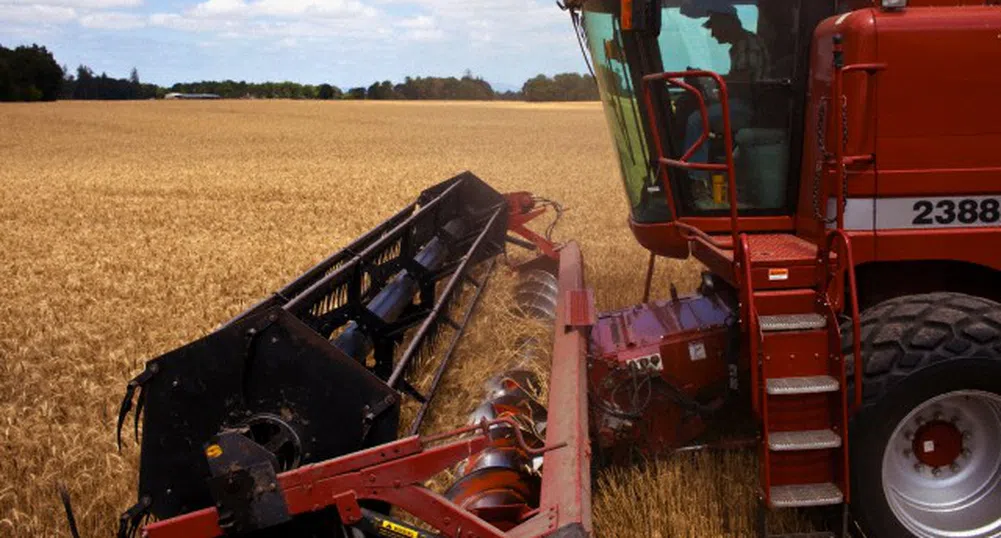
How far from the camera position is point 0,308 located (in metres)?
5.86

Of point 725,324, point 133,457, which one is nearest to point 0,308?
point 133,457

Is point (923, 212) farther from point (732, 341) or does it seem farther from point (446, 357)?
point (446, 357)

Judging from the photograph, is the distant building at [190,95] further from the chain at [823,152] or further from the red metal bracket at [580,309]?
the chain at [823,152]

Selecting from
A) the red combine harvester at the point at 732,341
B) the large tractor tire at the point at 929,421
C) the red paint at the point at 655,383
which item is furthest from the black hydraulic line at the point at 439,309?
the large tractor tire at the point at 929,421

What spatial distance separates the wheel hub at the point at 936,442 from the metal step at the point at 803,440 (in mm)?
371

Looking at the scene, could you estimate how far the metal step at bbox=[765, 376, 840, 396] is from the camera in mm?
2758

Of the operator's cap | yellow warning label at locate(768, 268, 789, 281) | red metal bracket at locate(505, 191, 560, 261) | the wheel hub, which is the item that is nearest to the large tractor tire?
the wheel hub

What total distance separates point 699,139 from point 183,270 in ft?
15.9

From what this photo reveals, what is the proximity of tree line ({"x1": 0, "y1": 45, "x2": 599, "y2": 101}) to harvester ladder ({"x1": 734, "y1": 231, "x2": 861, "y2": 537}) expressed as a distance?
4031 cm

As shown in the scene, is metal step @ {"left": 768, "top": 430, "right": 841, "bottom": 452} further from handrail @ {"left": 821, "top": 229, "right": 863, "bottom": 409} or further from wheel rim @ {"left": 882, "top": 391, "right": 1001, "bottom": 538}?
wheel rim @ {"left": 882, "top": 391, "right": 1001, "bottom": 538}

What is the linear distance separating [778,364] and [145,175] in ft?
49.0

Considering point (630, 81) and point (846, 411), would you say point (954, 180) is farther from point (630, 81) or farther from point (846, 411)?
point (630, 81)

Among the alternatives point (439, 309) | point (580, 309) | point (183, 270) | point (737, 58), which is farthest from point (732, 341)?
point (183, 270)

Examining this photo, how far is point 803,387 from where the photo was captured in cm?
278
